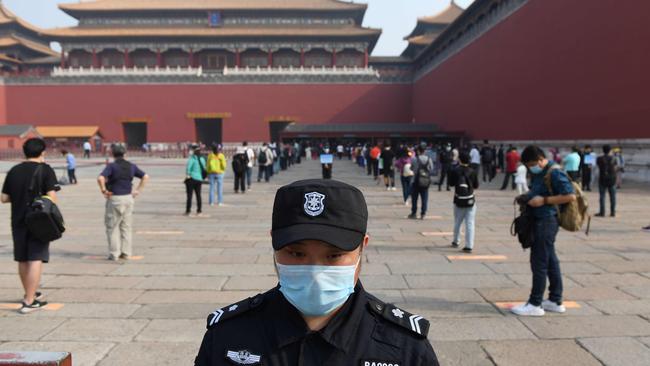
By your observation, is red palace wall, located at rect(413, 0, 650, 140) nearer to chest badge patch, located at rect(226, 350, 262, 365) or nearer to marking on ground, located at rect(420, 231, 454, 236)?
marking on ground, located at rect(420, 231, 454, 236)

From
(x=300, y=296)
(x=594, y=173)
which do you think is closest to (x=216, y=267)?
(x=300, y=296)

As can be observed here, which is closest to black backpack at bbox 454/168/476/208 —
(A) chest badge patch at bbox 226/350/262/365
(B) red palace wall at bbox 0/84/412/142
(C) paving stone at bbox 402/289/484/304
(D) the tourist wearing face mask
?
(C) paving stone at bbox 402/289/484/304

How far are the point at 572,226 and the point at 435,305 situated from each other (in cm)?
124

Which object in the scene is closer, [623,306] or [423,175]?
[623,306]

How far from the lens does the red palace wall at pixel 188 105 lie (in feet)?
116

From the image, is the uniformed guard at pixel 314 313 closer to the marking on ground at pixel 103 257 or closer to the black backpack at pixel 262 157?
the marking on ground at pixel 103 257

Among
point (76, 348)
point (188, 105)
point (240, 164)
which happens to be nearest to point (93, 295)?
point (76, 348)

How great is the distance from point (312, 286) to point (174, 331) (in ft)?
8.28

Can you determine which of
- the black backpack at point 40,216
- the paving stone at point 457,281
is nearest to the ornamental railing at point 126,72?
the black backpack at point 40,216

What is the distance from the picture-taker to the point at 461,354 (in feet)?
10.2

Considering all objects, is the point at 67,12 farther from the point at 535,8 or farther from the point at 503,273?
the point at 503,273

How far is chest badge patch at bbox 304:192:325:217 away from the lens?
1.23 metres

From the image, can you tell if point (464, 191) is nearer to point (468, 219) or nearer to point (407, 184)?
point (468, 219)

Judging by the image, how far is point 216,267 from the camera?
534cm
